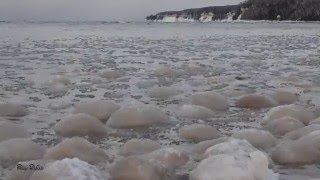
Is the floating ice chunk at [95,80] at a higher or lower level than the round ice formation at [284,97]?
lower

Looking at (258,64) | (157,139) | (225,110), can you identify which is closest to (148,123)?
(157,139)

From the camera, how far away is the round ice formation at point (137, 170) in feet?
11.6

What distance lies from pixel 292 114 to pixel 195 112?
105cm

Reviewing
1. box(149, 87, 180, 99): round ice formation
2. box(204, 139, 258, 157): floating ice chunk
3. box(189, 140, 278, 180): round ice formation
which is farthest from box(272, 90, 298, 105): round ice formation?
box(189, 140, 278, 180): round ice formation

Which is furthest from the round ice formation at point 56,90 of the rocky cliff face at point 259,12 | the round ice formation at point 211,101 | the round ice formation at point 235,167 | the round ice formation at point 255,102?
the rocky cliff face at point 259,12

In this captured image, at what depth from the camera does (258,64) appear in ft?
42.5

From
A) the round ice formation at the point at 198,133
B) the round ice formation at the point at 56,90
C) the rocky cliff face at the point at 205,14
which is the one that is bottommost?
the rocky cliff face at the point at 205,14

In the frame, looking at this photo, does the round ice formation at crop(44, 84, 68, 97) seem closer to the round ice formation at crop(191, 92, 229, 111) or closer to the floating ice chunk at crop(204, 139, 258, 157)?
the round ice formation at crop(191, 92, 229, 111)

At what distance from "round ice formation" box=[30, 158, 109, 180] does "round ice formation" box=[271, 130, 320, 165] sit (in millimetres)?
1511

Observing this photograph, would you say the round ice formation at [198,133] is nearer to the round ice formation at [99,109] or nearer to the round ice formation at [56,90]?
the round ice formation at [99,109]

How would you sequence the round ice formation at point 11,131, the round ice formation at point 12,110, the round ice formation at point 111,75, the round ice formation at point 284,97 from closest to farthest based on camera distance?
the round ice formation at point 11,131
the round ice formation at point 12,110
the round ice formation at point 284,97
the round ice formation at point 111,75

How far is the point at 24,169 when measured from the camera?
3.65 metres

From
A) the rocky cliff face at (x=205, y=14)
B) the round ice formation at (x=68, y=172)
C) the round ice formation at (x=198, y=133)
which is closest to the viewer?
the round ice formation at (x=68, y=172)

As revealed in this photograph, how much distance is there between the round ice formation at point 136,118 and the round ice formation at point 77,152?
117cm
